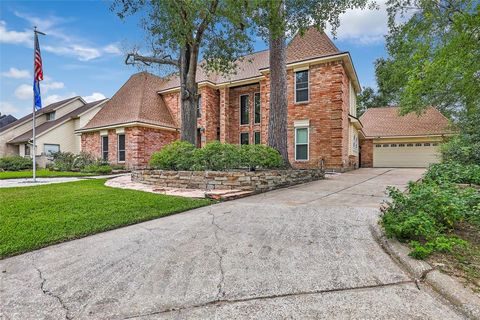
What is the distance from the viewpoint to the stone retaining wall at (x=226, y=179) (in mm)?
6641

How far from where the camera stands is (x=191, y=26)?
23.1 ft

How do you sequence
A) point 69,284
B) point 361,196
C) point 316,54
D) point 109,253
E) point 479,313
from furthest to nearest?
1. point 316,54
2. point 361,196
3. point 109,253
4. point 69,284
5. point 479,313

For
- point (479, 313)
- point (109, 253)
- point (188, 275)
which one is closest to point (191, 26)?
point (109, 253)

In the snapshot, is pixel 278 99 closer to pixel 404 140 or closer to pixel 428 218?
pixel 428 218

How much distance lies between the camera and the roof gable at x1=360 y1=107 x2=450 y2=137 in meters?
17.8

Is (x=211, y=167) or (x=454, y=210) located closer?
(x=454, y=210)

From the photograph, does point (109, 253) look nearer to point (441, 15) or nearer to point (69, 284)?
point (69, 284)

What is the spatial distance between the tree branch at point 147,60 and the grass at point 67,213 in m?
7.11

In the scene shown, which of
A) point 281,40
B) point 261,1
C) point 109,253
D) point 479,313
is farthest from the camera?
point 281,40

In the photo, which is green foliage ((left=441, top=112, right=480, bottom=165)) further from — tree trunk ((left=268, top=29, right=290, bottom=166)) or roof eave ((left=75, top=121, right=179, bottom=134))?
roof eave ((left=75, top=121, right=179, bottom=134))

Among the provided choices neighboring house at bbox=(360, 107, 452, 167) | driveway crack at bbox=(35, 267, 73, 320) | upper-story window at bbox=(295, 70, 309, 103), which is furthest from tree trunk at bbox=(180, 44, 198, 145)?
neighboring house at bbox=(360, 107, 452, 167)

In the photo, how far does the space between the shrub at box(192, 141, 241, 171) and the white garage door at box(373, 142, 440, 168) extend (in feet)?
52.2

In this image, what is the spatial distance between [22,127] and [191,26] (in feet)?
84.4

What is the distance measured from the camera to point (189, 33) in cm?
723
